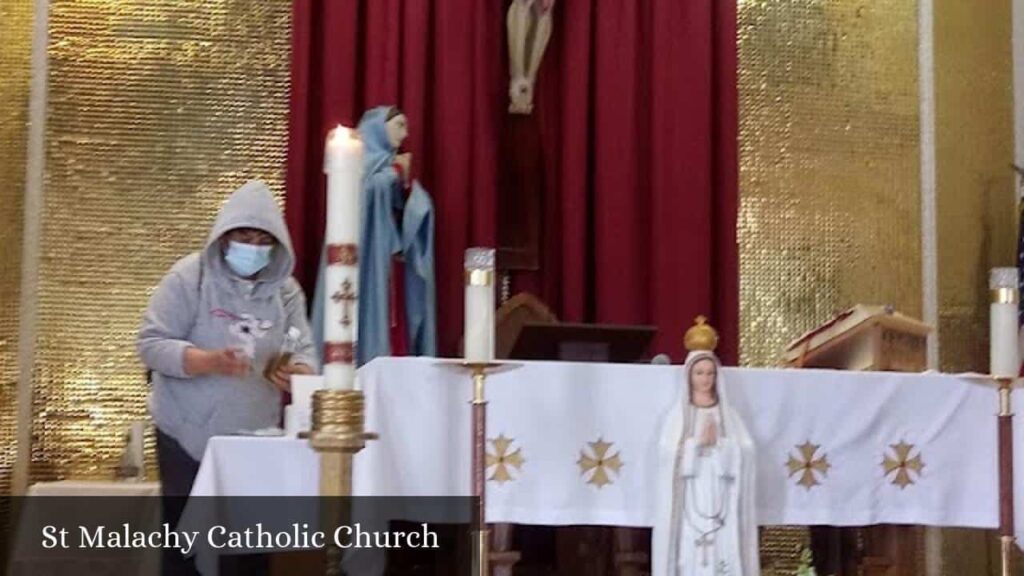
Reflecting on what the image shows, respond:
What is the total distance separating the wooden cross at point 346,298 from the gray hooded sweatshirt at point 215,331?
144cm

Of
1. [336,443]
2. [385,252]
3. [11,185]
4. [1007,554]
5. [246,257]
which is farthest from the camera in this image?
[11,185]

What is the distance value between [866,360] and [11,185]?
10.6 ft

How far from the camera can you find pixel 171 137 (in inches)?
223

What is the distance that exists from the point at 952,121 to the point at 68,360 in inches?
152

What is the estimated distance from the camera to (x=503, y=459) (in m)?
3.59

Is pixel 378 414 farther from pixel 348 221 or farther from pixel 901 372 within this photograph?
pixel 901 372

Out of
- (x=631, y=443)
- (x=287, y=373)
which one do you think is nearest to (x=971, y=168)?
(x=631, y=443)

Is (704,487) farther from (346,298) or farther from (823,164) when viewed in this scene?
(823,164)

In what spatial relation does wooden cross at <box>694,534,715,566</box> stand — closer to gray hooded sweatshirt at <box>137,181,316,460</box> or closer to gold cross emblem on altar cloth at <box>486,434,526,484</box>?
gold cross emblem on altar cloth at <box>486,434,526,484</box>

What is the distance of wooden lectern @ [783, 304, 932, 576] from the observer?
4207 mm

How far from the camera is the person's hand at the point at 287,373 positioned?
384cm

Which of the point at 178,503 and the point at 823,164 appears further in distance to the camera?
the point at 823,164

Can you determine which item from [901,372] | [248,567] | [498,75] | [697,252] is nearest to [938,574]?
[697,252]

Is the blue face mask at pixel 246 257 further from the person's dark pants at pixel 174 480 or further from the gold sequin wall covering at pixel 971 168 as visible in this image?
the gold sequin wall covering at pixel 971 168
